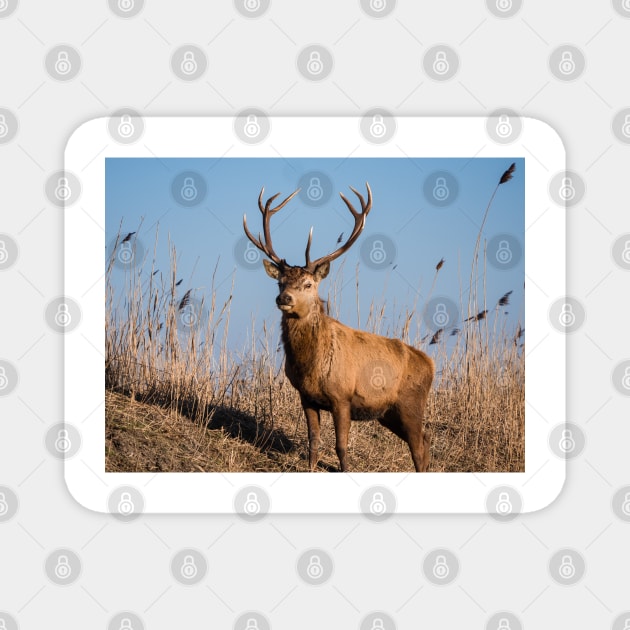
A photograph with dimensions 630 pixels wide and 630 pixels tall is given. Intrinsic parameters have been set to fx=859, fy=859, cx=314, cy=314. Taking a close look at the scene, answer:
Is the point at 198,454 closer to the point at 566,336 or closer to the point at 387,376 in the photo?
the point at 387,376

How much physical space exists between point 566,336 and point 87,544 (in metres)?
3.50

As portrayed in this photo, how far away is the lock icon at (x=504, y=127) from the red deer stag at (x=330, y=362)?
62.2 inches

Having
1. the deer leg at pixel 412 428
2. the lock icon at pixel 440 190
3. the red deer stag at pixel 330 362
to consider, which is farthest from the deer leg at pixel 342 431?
the lock icon at pixel 440 190

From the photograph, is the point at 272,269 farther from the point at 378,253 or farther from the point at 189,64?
the point at 189,64

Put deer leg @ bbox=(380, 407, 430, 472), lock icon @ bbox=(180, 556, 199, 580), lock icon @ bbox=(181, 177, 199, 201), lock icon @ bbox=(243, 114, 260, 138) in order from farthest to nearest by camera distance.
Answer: deer leg @ bbox=(380, 407, 430, 472)
lock icon @ bbox=(181, 177, 199, 201)
lock icon @ bbox=(243, 114, 260, 138)
lock icon @ bbox=(180, 556, 199, 580)

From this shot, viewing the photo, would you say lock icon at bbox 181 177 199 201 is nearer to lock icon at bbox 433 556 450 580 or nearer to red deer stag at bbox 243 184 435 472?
red deer stag at bbox 243 184 435 472

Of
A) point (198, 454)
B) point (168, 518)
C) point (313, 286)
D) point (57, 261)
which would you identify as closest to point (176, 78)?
point (57, 261)

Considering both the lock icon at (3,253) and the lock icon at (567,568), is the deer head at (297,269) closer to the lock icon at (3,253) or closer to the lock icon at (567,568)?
the lock icon at (3,253)

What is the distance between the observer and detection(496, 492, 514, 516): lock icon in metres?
5.77

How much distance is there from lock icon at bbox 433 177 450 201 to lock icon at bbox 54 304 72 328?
9.30 ft

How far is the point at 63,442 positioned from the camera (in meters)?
5.79

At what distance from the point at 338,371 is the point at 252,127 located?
255 cm

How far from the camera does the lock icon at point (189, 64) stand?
578 centimetres

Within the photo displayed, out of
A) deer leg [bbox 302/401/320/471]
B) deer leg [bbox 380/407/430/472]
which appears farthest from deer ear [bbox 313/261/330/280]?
deer leg [bbox 380/407/430/472]
